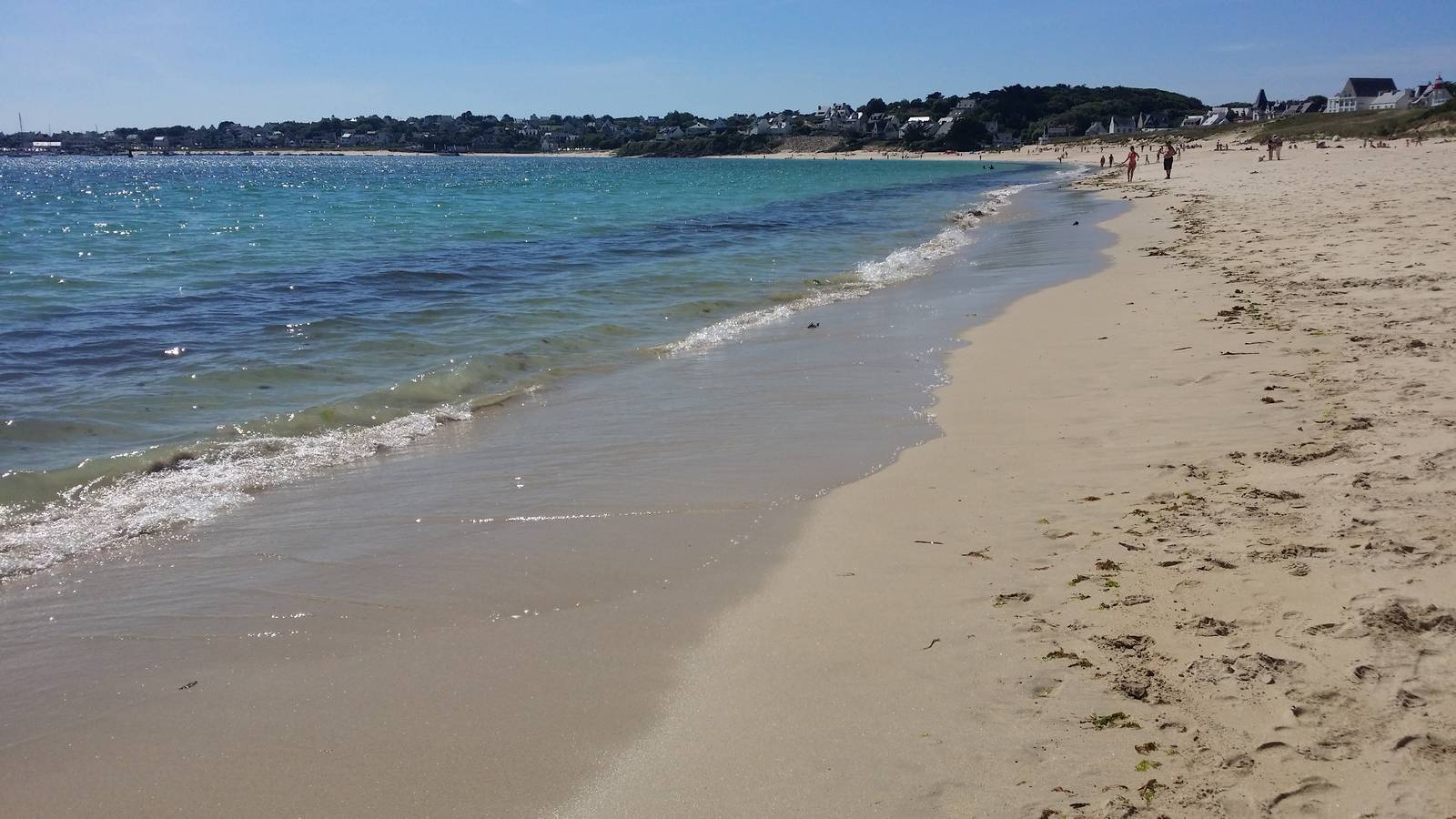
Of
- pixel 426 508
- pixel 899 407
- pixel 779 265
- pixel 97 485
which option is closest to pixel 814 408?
pixel 899 407

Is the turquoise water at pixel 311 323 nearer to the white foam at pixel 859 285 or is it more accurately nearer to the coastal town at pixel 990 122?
the white foam at pixel 859 285

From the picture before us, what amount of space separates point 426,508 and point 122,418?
3.73 m

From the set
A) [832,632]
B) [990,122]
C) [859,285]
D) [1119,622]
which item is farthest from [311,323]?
[990,122]

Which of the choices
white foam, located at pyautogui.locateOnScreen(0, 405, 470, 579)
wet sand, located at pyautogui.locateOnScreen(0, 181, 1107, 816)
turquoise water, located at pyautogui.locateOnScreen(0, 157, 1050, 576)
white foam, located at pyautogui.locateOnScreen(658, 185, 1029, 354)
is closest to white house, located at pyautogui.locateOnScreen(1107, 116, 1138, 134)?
turquoise water, located at pyautogui.locateOnScreen(0, 157, 1050, 576)

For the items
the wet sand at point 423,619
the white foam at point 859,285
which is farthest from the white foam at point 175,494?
the white foam at point 859,285

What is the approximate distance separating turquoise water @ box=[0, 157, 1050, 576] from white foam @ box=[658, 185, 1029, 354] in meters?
0.08

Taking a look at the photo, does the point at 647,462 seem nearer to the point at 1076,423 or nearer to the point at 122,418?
the point at 1076,423

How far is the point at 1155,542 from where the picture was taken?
13.6ft

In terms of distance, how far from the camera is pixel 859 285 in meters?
15.1

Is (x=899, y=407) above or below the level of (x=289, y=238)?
below

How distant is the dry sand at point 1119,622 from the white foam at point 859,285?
4150mm

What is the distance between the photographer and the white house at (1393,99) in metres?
85.3

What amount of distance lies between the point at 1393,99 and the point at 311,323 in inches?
4293

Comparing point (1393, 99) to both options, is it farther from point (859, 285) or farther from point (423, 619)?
point (423, 619)
